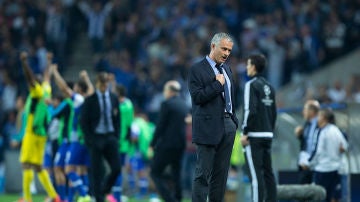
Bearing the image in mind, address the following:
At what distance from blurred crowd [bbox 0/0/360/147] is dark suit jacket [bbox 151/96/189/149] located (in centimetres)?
923

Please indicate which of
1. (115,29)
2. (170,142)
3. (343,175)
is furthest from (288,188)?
(115,29)

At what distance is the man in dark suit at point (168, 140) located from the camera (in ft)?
56.4

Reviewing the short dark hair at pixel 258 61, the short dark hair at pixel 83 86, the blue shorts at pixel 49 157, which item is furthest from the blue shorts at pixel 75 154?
the short dark hair at pixel 258 61

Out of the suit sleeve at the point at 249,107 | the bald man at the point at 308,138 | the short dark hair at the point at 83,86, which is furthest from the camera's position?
the short dark hair at the point at 83,86

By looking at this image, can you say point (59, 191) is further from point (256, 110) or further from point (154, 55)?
point (154, 55)

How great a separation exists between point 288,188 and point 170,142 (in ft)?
10.4

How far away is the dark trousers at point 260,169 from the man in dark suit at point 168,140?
3.03 meters

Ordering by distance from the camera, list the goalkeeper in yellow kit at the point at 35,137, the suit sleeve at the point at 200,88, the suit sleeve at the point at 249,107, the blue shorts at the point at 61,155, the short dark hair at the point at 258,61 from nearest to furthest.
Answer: the suit sleeve at the point at 200,88, the suit sleeve at the point at 249,107, the short dark hair at the point at 258,61, the goalkeeper in yellow kit at the point at 35,137, the blue shorts at the point at 61,155

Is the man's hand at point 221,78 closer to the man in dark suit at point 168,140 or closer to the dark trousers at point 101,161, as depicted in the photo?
the dark trousers at point 101,161

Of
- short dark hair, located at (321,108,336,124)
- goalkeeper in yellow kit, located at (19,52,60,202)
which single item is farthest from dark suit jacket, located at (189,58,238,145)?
goalkeeper in yellow kit, located at (19,52,60,202)

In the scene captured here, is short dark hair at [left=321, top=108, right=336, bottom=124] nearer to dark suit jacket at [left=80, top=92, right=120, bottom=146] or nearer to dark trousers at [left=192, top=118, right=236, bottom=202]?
dark trousers at [left=192, top=118, right=236, bottom=202]

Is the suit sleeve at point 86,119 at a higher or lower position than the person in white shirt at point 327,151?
higher

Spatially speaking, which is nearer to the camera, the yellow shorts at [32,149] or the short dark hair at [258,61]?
the short dark hair at [258,61]

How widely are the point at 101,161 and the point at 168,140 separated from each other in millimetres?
1316
